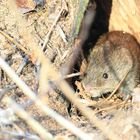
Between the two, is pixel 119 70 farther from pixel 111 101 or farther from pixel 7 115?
pixel 7 115

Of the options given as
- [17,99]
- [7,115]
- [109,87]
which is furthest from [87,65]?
[7,115]

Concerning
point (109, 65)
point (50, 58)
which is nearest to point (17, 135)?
point (50, 58)

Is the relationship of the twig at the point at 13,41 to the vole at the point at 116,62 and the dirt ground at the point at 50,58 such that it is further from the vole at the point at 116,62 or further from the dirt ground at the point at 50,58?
the vole at the point at 116,62

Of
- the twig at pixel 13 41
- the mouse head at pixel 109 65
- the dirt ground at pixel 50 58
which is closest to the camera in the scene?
the dirt ground at pixel 50 58

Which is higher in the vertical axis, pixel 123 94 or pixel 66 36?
pixel 66 36

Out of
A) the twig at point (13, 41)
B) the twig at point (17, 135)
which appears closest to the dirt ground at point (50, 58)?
the twig at point (13, 41)

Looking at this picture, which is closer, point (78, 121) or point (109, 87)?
point (78, 121)

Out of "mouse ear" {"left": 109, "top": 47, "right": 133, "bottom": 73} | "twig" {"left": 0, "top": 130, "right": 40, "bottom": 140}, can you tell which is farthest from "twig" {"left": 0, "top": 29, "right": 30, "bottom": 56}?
"twig" {"left": 0, "top": 130, "right": 40, "bottom": 140}

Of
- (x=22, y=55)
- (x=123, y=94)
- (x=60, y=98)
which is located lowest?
(x=123, y=94)

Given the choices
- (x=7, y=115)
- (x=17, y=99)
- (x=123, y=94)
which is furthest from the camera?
(x=123, y=94)
